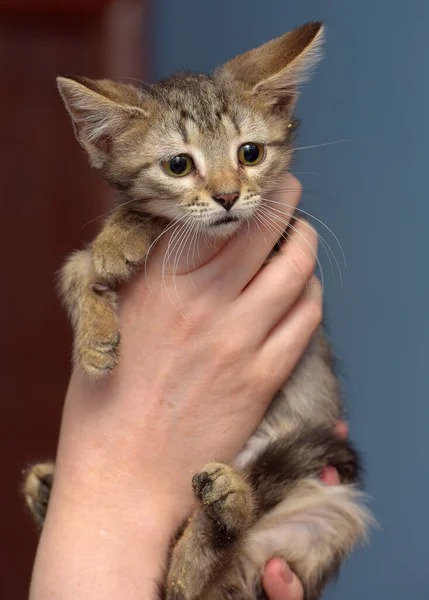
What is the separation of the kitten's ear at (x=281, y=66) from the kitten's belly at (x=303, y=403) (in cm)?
49

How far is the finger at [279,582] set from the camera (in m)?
1.10

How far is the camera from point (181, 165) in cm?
113

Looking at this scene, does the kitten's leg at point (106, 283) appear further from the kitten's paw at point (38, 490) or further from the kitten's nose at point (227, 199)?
the kitten's paw at point (38, 490)

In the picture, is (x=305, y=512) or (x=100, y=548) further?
(x=305, y=512)

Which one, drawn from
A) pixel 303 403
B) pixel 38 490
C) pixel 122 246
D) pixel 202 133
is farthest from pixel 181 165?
pixel 38 490

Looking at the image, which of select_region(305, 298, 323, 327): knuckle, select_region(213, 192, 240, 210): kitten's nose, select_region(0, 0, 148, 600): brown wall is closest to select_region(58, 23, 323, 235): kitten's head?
select_region(213, 192, 240, 210): kitten's nose

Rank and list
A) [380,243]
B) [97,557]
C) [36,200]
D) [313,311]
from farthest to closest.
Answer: [36,200] → [380,243] → [313,311] → [97,557]

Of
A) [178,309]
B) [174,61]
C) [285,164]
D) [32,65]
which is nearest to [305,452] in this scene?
[178,309]

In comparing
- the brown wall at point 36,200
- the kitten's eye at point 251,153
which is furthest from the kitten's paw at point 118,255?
the brown wall at point 36,200

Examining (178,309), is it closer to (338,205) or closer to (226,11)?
(338,205)

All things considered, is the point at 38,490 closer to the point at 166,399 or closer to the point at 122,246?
the point at 166,399

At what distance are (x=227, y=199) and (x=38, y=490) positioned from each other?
736mm

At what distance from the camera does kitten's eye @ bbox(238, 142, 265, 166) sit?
117 centimetres

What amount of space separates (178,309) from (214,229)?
0.49 ft
